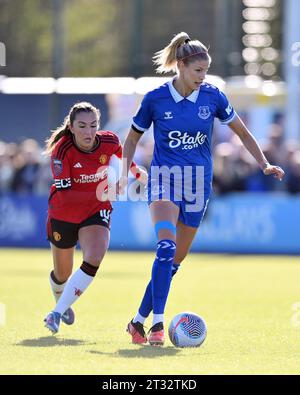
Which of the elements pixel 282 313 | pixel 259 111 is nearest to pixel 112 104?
pixel 259 111

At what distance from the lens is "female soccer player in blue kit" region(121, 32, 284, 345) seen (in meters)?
9.04

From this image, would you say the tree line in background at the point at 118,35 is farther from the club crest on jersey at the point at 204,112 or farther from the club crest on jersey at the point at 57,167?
the club crest on jersey at the point at 204,112

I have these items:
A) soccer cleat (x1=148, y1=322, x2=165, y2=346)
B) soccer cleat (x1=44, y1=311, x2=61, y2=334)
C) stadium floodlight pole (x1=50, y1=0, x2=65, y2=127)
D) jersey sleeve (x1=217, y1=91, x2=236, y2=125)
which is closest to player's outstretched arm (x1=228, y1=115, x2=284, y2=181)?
jersey sleeve (x1=217, y1=91, x2=236, y2=125)

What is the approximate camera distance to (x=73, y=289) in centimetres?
960

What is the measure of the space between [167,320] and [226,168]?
10922mm

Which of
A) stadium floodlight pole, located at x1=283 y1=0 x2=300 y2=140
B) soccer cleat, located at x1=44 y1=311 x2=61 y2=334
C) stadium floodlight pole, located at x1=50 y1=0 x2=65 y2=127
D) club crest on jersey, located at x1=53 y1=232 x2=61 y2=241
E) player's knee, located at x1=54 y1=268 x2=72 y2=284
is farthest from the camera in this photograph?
stadium floodlight pole, located at x1=283 y1=0 x2=300 y2=140

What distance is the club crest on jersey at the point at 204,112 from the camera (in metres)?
9.19

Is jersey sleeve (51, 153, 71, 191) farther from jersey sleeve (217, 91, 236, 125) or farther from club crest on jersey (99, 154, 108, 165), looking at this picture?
jersey sleeve (217, 91, 236, 125)

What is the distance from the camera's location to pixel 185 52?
906 cm

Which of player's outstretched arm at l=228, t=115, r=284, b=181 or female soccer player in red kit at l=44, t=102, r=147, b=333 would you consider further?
female soccer player in red kit at l=44, t=102, r=147, b=333

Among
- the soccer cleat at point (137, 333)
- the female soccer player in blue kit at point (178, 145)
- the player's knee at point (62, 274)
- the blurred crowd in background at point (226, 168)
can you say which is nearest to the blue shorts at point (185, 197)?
the female soccer player in blue kit at point (178, 145)
